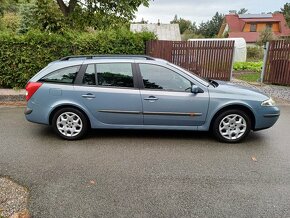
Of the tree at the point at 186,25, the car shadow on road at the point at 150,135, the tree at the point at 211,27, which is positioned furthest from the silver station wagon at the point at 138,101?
the tree at the point at 186,25

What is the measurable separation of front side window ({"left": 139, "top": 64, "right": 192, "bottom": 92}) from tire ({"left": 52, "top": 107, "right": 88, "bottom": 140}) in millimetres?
1314

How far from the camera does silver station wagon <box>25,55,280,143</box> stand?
502 cm

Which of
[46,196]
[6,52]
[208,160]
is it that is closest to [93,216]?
[46,196]

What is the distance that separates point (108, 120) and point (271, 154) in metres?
2.83

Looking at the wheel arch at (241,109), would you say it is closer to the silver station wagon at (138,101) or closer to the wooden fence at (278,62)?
the silver station wagon at (138,101)

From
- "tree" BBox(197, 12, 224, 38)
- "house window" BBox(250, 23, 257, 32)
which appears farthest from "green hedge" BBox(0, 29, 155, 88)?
"tree" BBox(197, 12, 224, 38)

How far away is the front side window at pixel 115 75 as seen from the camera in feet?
16.8

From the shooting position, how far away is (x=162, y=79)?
5.13 meters

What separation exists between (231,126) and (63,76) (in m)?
3.16

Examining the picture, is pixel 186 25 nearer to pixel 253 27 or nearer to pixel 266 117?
pixel 253 27

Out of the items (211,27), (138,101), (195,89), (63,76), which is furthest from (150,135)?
(211,27)

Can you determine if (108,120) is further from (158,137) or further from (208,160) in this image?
(208,160)

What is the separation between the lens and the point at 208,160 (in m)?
4.42

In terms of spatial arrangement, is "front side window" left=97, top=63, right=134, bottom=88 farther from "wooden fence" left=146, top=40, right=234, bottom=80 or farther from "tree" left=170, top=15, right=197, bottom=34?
"tree" left=170, top=15, right=197, bottom=34
